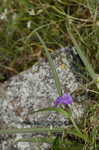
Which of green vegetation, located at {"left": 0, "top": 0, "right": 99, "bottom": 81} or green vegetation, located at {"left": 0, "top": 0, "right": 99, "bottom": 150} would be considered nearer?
green vegetation, located at {"left": 0, "top": 0, "right": 99, "bottom": 150}

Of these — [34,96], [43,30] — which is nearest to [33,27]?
[43,30]

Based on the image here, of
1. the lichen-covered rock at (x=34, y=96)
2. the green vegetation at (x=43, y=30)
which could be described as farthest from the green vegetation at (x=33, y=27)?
the lichen-covered rock at (x=34, y=96)

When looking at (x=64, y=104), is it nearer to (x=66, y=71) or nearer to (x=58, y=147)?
(x=58, y=147)

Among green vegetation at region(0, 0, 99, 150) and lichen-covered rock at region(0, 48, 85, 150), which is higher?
green vegetation at region(0, 0, 99, 150)

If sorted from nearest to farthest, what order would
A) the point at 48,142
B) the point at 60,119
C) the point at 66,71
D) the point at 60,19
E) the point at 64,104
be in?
the point at 64,104
the point at 48,142
the point at 60,119
the point at 66,71
the point at 60,19

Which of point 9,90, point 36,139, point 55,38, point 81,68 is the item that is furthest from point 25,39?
point 36,139

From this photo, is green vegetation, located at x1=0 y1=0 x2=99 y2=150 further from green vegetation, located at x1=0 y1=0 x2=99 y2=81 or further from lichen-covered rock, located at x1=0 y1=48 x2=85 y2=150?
lichen-covered rock, located at x1=0 y1=48 x2=85 y2=150

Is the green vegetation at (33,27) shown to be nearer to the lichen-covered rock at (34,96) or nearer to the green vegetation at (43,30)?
the green vegetation at (43,30)

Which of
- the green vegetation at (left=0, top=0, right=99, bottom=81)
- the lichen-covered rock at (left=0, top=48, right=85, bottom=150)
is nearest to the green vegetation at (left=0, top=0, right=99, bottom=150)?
the green vegetation at (left=0, top=0, right=99, bottom=81)
